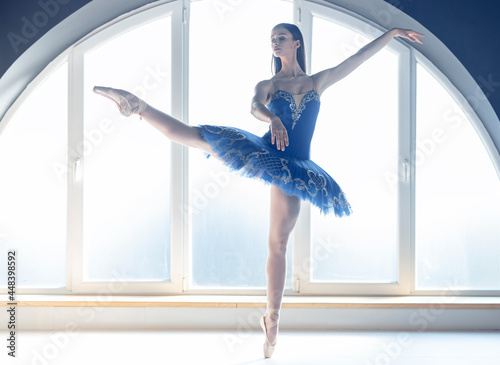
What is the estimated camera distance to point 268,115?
2145mm

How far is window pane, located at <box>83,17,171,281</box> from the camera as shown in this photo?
10.7ft

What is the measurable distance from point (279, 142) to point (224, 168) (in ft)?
3.95

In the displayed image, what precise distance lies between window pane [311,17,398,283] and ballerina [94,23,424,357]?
2.50 ft

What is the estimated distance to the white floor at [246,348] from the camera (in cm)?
235

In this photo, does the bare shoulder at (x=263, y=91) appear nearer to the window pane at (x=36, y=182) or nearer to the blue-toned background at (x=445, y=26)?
the blue-toned background at (x=445, y=26)

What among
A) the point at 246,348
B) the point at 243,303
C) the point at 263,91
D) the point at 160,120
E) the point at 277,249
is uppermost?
the point at 263,91

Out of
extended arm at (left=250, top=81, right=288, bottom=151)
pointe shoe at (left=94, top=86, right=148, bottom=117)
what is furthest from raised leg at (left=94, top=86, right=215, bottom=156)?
extended arm at (left=250, top=81, right=288, bottom=151)

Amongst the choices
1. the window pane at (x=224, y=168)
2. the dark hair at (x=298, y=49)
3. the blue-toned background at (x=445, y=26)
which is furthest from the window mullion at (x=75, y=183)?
the dark hair at (x=298, y=49)

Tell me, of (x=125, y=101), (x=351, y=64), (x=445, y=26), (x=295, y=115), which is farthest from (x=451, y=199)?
(x=125, y=101)

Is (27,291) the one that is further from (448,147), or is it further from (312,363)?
(448,147)

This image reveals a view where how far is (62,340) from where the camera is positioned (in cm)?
268

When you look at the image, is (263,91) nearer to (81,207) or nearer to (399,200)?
(399,200)

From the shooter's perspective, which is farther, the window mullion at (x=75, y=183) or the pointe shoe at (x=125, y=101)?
the window mullion at (x=75, y=183)

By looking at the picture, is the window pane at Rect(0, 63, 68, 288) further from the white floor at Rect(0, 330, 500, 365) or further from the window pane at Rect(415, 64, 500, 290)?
the window pane at Rect(415, 64, 500, 290)
